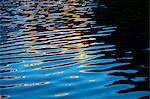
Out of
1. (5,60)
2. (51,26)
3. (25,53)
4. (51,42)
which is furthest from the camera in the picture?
(51,26)

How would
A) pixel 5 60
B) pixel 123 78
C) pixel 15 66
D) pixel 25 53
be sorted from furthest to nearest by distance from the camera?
pixel 25 53
pixel 5 60
pixel 15 66
pixel 123 78

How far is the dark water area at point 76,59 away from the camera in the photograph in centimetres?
1210

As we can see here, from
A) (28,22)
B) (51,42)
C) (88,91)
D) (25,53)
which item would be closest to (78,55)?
(25,53)

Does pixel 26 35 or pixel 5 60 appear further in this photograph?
pixel 26 35

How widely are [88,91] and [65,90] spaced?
810mm

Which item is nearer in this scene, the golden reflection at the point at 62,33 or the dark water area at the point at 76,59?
the dark water area at the point at 76,59

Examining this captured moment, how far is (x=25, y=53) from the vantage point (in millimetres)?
18344

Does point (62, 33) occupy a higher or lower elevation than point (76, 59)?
higher

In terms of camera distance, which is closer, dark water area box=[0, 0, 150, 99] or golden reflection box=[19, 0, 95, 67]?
dark water area box=[0, 0, 150, 99]

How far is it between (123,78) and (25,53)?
6776 mm

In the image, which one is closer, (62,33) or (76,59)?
(76,59)

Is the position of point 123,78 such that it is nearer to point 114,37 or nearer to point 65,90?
point 65,90

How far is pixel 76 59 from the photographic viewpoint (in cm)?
1655

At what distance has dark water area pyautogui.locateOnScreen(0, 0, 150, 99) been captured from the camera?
1210cm
